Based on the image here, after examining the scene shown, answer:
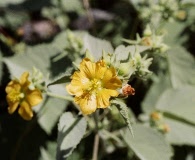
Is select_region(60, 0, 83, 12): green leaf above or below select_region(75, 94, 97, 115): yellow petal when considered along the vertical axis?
above

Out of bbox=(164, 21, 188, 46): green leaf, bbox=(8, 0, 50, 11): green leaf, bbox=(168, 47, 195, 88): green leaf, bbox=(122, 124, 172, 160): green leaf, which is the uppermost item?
bbox=(8, 0, 50, 11): green leaf

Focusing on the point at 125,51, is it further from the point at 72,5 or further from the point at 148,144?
the point at 72,5

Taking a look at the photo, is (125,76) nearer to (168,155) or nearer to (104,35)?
(168,155)

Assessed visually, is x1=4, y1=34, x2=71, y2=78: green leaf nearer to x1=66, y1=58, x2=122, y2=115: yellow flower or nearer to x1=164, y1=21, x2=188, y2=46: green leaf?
x1=66, y1=58, x2=122, y2=115: yellow flower

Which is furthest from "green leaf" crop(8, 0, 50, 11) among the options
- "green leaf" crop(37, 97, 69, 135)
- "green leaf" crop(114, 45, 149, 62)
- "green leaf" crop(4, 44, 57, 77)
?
"green leaf" crop(114, 45, 149, 62)

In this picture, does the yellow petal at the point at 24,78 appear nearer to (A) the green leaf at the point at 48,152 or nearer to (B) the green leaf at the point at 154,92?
(A) the green leaf at the point at 48,152

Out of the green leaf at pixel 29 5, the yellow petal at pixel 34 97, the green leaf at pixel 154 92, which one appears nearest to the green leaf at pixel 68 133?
the yellow petal at pixel 34 97
